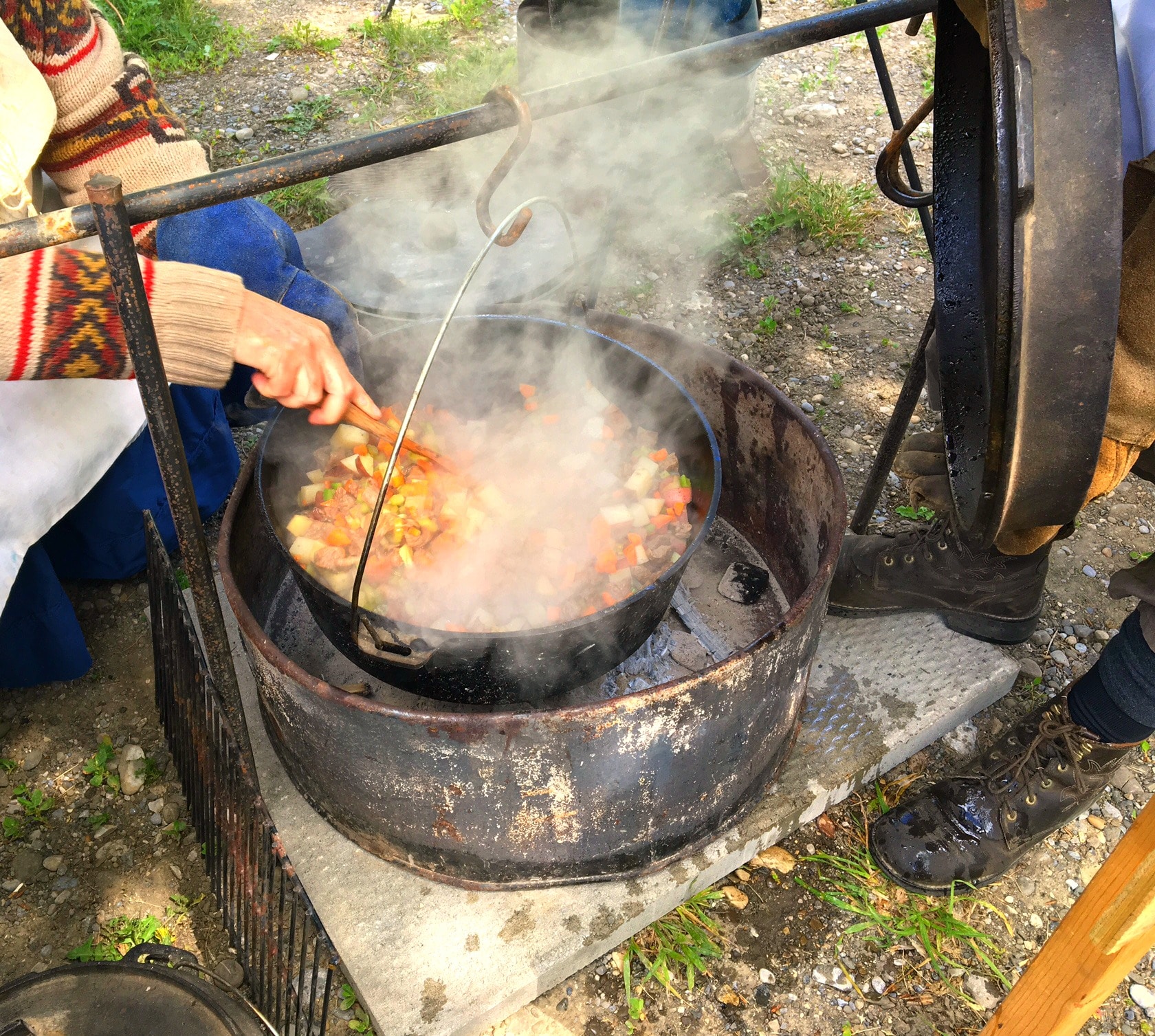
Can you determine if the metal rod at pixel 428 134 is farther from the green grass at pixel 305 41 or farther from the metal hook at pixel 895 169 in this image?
the green grass at pixel 305 41

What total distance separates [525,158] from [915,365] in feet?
8.30

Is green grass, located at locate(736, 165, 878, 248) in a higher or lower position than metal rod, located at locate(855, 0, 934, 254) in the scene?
lower

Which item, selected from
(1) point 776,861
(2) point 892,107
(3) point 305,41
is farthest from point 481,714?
(3) point 305,41

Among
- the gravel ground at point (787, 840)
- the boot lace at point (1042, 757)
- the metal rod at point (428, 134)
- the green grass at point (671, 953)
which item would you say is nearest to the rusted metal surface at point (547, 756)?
the green grass at point (671, 953)

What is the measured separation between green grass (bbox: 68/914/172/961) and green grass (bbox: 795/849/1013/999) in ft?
6.17

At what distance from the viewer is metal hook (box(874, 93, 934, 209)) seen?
2.16 metres

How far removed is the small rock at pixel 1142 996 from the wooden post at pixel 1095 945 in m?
1.06

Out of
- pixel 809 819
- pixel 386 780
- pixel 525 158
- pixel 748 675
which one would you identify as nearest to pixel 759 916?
pixel 809 819

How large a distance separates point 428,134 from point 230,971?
220 cm

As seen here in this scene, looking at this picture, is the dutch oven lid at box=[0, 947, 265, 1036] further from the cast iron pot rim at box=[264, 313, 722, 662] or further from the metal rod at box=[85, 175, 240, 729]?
the cast iron pot rim at box=[264, 313, 722, 662]

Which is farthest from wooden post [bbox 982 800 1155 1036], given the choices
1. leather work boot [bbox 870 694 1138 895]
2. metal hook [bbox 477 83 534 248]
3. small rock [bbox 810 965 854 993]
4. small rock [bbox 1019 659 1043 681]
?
small rock [bbox 1019 659 1043 681]

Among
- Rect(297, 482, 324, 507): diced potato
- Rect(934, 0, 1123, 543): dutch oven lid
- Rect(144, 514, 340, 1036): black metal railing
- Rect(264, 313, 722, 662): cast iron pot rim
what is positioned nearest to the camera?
Rect(934, 0, 1123, 543): dutch oven lid

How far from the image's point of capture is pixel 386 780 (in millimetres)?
2139

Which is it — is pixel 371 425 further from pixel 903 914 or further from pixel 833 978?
pixel 903 914
